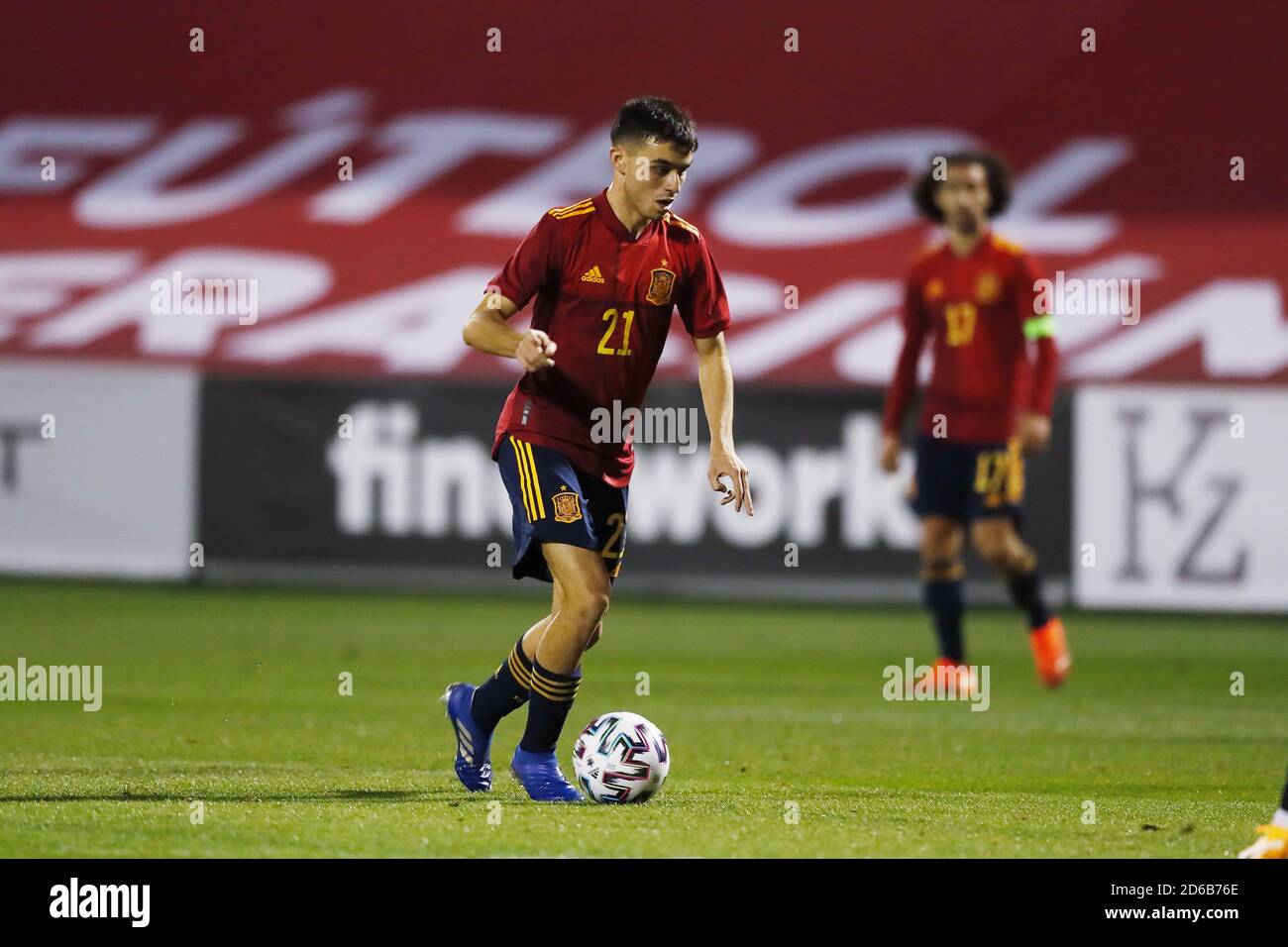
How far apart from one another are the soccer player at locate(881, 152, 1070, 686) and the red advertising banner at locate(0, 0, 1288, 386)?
648cm

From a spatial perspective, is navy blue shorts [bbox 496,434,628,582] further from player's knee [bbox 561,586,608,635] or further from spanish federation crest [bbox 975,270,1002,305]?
spanish federation crest [bbox 975,270,1002,305]

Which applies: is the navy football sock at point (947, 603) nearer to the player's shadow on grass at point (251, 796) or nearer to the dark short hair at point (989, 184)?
the dark short hair at point (989, 184)

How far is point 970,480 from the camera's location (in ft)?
32.6

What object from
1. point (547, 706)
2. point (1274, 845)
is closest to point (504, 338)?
point (547, 706)

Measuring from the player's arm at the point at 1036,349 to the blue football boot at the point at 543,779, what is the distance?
443 cm

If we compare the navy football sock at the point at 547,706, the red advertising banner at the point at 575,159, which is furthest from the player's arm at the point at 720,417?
the red advertising banner at the point at 575,159

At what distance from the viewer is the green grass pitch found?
5.29 m

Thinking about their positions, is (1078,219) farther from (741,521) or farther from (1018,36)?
(741,521)

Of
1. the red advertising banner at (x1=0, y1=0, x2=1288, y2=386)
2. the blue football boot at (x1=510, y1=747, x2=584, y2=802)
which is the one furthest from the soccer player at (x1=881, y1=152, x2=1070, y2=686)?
the red advertising banner at (x1=0, y1=0, x2=1288, y2=386)

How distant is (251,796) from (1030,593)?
4981 mm

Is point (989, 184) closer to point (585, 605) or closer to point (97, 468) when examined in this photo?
point (585, 605)

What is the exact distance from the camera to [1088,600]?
13961 millimetres

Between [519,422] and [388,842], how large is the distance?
5.20 ft
